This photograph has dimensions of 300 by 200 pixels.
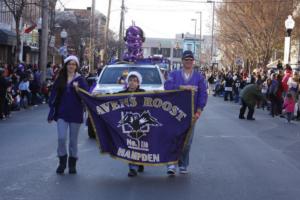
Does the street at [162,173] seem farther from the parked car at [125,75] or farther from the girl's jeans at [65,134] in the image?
the parked car at [125,75]

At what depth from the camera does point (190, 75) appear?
958cm

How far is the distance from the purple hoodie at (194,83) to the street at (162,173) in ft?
3.83

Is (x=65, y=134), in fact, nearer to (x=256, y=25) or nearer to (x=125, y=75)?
(x=125, y=75)

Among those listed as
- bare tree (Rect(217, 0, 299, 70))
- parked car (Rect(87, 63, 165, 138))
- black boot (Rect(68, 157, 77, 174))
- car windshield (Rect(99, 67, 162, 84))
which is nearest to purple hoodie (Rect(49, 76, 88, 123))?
black boot (Rect(68, 157, 77, 174))

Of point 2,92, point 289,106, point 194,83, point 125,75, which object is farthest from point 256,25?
Result: point 194,83

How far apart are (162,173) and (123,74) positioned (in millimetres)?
6247

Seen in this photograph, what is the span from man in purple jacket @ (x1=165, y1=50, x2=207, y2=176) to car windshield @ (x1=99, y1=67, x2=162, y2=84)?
20.2 ft

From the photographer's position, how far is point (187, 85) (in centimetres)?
952

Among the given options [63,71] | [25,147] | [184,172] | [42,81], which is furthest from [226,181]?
[42,81]

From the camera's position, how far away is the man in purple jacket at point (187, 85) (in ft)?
30.8

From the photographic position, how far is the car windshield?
15.8m

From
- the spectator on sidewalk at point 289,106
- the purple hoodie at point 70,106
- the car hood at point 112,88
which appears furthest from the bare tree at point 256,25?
the purple hoodie at point 70,106

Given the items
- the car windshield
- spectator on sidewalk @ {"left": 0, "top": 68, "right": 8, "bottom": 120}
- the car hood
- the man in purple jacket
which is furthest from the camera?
spectator on sidewalk @ {"left": 0, "top": 68, "right": 8, "bottom": 120}

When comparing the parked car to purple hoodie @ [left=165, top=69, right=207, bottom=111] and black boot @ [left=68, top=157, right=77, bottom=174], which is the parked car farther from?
black boot @ [left=68, top=157, right=77, bottom=174]
